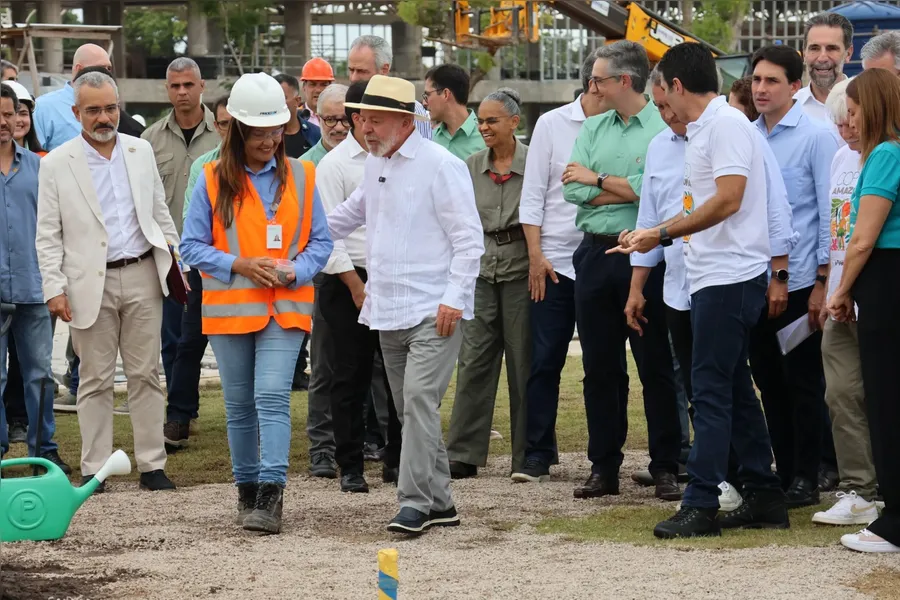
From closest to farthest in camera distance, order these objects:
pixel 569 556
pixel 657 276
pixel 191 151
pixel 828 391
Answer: pixel 569 556 → pixel 828 391 → pixel 657 276 → pixel 191 151

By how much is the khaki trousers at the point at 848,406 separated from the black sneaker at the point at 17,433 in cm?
552

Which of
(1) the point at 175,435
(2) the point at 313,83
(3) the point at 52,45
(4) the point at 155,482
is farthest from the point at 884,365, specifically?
(3) the point at 52,45

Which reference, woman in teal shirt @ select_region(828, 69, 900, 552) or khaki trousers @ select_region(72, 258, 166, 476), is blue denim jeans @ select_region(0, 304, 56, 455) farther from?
woman in teal shirt @ select_region(828, 69, 900, 552)

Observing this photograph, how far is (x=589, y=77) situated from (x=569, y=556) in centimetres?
316

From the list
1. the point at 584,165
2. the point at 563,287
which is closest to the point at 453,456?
the point at 563,287

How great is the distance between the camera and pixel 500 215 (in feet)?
28.7

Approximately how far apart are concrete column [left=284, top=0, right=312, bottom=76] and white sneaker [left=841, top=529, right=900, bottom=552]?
186ft

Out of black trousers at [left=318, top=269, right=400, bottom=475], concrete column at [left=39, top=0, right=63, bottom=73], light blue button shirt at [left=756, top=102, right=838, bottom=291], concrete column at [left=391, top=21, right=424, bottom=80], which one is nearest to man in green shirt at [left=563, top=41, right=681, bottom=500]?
light blue button shirt at [left=756, top=102, right=838, bottom=291]

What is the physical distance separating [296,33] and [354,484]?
56.1m

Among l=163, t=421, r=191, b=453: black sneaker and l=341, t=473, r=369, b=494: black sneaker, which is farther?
l=163, t=421, r=191, b=453: black sneaker

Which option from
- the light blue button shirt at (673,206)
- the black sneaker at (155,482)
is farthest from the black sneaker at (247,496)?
the light blue button shirt at (673,206)

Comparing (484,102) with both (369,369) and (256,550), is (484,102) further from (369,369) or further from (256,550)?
(256,550)

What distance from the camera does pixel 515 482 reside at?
28.0ft

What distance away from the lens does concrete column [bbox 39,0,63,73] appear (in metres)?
51.8
